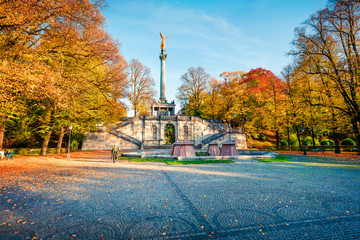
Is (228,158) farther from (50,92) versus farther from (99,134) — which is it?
(99,134)

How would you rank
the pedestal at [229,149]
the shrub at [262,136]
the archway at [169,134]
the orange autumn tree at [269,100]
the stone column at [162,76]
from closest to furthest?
the pedestal at [229,149] → the orange autumn tree at [269,100] → the archway at [169,134] → the shrub at [262,136] → the stone column at [162,76]

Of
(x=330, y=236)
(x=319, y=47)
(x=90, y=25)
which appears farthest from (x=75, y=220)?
(x=319, y=47)

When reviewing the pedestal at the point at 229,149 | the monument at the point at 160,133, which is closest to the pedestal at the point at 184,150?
the pedestal at the point at 229,149

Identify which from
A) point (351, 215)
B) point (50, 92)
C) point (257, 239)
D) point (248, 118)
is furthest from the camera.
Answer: point (248, 118)

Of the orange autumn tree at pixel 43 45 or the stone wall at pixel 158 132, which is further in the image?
the stone wall at pixel 158 132

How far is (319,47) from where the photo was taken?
50.9 ft

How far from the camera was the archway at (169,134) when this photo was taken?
3477 centimetres

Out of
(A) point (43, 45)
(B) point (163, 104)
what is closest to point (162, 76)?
(B) point (163, 104)

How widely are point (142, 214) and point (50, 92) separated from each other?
Answer: 19.3 ft

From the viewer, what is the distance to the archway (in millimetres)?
34772

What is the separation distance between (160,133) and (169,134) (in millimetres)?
3861

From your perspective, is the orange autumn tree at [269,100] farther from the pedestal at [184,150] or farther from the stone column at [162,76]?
the stone column at [162,76]

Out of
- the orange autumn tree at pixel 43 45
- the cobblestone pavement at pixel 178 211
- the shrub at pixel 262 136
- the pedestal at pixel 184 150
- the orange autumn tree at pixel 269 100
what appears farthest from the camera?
the shrub at pixel 262 136

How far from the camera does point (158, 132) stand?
32.8 metres
